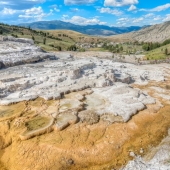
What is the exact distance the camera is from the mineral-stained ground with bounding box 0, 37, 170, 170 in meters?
17.7

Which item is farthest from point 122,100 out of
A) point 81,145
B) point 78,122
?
point 81,145

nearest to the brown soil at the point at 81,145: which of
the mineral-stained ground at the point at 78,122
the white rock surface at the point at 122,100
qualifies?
the mineral-stained ground at the point at 78,122

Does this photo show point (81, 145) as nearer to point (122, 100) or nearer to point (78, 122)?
point (78, 122)

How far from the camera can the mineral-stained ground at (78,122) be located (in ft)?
57.9

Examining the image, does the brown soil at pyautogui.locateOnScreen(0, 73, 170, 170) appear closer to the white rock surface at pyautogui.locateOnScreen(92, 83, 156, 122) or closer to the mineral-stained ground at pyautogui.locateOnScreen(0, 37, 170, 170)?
the mineral-stained ground at pyautogui.locateOnScreen(0, 37, 170, 170)

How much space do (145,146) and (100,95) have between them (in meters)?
9.73

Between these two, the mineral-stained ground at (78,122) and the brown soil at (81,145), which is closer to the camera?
the brown soil at (81,145)

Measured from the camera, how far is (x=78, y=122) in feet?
70.6

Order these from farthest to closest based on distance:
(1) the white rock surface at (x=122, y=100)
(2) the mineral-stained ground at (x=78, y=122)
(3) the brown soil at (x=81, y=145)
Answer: (1) the white rock surface at (x=122, y=100)
(2) the mineral-stained ground at (x=78, y=122)
(3) the brown soil at (x=81, y=145)

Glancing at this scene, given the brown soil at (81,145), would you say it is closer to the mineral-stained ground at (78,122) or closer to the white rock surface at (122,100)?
the mineral-stained ground at (78,122)

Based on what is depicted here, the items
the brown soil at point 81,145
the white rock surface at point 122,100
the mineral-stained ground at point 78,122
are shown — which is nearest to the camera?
the brown soil at point 81,145

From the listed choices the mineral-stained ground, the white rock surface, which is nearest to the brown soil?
the mineral-stained ground

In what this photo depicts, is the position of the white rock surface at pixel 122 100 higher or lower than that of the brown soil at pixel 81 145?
higher

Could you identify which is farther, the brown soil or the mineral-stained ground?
the mineral-stained ground
